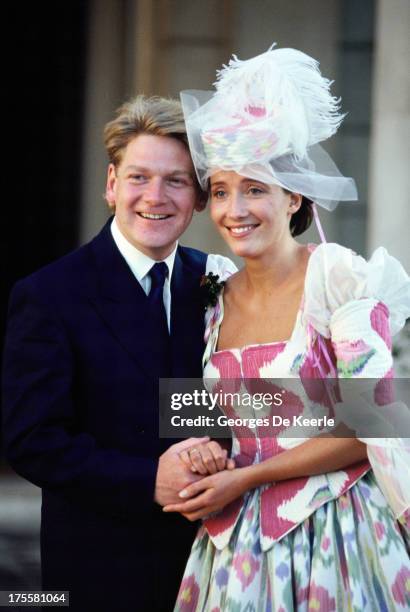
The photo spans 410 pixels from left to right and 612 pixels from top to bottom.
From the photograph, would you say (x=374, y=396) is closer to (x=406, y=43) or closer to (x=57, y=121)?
(x=406, y=43)

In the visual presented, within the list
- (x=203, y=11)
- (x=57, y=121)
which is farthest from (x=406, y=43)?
(x=57, y=121)

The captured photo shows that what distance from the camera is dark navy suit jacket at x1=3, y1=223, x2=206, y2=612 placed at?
8.14 feet

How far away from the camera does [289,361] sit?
7.97ft

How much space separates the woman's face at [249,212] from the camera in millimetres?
2496

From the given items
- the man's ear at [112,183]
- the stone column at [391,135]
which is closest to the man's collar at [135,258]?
the man's ear at [112,183]

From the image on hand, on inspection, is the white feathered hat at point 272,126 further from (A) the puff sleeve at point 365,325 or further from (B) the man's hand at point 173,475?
(B) the man's hand at point 173,475

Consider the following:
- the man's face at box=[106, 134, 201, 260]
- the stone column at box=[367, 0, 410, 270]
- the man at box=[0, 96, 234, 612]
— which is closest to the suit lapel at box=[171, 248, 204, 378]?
the man at box=[0, 96, 234, 612]

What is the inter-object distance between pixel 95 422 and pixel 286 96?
829 millimetres

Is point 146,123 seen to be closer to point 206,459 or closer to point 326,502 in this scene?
point 206,459

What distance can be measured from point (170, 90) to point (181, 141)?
226 centimetres

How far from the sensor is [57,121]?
5.04 meters

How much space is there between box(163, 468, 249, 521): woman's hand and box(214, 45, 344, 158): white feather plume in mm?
714

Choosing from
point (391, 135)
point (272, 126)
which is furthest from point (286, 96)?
point (391, 135)

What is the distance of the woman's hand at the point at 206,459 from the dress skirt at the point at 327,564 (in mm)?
123
